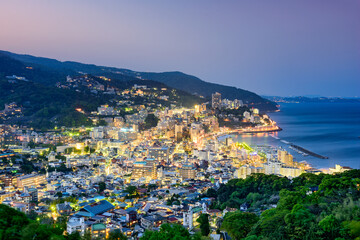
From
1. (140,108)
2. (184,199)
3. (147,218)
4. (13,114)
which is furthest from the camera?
(140,108)

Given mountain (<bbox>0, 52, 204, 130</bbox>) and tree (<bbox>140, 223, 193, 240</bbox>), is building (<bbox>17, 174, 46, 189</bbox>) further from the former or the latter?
mountain (<bbox>0, 52, 204, 130</bbox>)

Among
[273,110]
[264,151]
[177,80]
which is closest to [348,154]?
[264,151]

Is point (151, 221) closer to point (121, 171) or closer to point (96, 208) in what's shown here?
point (96, 208)

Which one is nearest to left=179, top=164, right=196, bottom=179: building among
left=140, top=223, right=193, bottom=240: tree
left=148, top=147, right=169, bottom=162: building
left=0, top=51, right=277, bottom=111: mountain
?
left=148, top=147, right=169, bottom=162: building

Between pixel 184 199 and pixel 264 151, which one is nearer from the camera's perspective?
pixel 184 199

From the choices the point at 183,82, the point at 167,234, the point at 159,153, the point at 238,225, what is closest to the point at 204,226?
the point at 238,225

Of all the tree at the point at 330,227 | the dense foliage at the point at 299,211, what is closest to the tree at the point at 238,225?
the dense foliage at the point at 299,211

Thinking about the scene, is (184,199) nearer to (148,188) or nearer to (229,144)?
(148,188)
